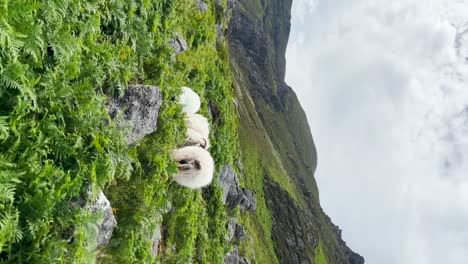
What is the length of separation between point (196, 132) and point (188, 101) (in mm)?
1392

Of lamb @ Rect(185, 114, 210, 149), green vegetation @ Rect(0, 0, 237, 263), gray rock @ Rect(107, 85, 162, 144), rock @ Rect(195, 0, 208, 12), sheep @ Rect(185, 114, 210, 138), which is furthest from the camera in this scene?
rock @ Rect(195, 0, 208, 12)

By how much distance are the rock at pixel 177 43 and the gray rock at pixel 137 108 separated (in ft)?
19.0

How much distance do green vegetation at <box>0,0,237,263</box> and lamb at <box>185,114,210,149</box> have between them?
86cm

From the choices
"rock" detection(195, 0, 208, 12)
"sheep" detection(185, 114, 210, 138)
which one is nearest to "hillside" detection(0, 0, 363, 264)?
"sheep" detection(185, 114, 210, 138)

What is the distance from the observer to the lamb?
15337 millimetres

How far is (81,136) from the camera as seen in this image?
8680mm

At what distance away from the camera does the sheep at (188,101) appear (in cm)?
1609

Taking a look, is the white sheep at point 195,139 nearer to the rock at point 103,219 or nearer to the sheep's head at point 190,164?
the sheep's head at point 190,164

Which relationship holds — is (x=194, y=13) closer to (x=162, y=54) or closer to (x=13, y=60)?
(x=162, y=54)

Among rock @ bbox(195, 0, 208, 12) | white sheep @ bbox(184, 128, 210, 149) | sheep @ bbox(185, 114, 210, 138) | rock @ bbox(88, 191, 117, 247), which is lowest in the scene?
rock @ bbox(88, 191, 117, 247)

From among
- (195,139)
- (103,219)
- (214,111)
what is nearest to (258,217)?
(214,111)

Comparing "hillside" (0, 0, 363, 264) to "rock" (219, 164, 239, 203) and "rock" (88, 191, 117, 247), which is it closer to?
"rock" (88, 191, 117, 247)

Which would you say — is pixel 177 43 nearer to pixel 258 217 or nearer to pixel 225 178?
pixel 225 178

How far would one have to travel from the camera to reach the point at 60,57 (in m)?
8.47
